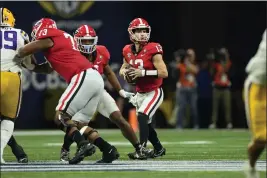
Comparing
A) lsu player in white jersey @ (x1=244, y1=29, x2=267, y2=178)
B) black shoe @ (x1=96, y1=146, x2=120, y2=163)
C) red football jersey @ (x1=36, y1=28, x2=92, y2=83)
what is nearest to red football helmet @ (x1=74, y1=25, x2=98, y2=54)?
red football jersey @ (x1=36, y1=28, x2=92, y2=83)

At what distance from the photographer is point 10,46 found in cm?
919

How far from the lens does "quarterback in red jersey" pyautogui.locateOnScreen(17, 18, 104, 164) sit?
890 centimetres

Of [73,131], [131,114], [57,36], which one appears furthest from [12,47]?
[131,114]

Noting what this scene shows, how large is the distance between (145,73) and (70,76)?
1241 millimetres

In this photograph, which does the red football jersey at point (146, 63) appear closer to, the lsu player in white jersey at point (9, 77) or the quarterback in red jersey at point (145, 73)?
the quarterback in red jersey at point (145, 73)

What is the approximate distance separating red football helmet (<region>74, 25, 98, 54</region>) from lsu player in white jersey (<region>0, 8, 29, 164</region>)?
585mm

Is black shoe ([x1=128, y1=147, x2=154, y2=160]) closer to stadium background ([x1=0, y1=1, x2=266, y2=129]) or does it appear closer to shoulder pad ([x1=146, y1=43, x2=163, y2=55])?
shoulder pad ([x1=146, y1=43, x2=163, y2=55])

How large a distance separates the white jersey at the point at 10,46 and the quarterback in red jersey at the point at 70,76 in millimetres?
129

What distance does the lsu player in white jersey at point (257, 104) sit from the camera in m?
7.30

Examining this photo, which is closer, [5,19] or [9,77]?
[9,77]

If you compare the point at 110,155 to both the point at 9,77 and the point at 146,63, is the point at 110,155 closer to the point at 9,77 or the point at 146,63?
the point at 9,77

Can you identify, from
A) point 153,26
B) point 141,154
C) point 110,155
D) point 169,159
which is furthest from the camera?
point 153,26

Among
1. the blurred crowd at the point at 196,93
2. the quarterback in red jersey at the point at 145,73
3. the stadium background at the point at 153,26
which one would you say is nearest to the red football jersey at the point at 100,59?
the quarterback in red jersey at the point at 145,73

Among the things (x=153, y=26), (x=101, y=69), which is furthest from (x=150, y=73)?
(x=153, y=26)
